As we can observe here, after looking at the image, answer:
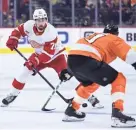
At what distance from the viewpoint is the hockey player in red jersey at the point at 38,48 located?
4508 millimetres

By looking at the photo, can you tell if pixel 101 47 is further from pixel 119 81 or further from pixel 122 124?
pixel 122 124

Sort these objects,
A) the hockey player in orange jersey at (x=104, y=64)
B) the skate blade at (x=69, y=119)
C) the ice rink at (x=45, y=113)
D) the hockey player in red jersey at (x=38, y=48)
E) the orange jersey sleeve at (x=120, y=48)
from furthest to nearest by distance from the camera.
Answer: the hockey player in red jersey at (x=38, y=48)
the skate blade at (x=69, y=119)
the ice rink at (x=45, y=113)
the hockey player in orange jersey at (x=104, y=64)
the orange jersey sleeve at (x=120, y=48)

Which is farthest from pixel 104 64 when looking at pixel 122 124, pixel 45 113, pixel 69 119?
pixel 45 113

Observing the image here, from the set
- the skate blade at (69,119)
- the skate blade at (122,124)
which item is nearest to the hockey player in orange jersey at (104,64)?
the skate blade at (122,124)

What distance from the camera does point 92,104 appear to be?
4.37m

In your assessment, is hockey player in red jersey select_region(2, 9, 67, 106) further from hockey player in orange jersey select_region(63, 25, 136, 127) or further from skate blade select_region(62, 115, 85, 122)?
hockey player in orange jersey select_region(63, 25, 136, 127)

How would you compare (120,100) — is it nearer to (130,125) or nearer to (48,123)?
(130,125)

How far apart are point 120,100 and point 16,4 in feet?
17.3

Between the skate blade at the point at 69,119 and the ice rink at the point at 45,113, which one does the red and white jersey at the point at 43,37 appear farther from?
the skate blade at the point at 69,119

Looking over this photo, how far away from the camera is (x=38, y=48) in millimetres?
4695

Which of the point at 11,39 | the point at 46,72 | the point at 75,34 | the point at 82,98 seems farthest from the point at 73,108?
the point at 75,34

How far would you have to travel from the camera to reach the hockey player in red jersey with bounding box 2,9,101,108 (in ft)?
14.8

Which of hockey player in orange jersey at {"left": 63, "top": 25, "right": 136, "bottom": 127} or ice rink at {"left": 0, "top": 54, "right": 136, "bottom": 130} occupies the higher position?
hockey player in orange jersey at {"left": 63, "top": 25, "right": 136, "bottom": 127}

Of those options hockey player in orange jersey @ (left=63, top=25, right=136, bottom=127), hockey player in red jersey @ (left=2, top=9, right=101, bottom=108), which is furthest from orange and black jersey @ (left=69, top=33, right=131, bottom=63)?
hockey player in red jersey @ (left=2, top=9, right=101, bottom=108)
